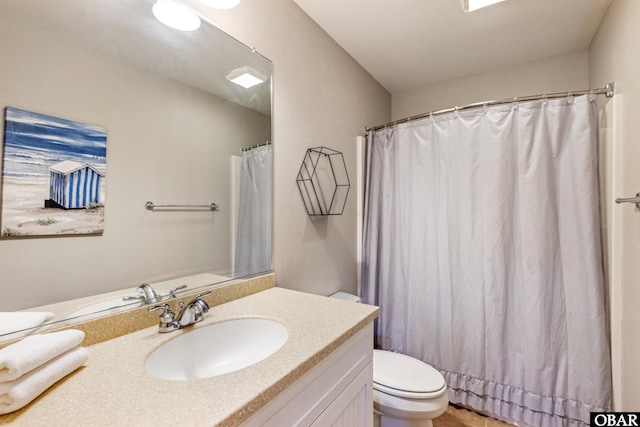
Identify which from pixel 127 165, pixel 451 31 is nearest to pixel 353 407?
pixel 127 165

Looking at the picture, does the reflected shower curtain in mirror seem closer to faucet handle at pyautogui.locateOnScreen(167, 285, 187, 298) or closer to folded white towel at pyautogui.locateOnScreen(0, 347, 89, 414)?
faucet handle at pyautogui.locateOnScreen(167, 285, 187, 298)

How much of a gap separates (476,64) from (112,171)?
2.45 meters

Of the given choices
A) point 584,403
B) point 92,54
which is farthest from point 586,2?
point 92,54

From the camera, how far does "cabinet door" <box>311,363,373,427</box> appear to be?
2.76ft

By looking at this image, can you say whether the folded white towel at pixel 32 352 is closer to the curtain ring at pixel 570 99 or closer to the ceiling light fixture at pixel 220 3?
the ceiling light fixture at pixel 220 3

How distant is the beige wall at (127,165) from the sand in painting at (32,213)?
2 centimetres

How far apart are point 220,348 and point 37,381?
19.3 inches

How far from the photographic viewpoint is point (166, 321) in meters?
0.90

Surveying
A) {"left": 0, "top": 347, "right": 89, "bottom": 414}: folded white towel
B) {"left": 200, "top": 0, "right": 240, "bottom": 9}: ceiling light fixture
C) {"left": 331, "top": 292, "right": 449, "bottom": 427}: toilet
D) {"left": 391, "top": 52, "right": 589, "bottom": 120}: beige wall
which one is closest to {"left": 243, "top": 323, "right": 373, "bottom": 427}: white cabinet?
{"left": 331, "top": 292, "right": 449, "bottom": 427}: toilet

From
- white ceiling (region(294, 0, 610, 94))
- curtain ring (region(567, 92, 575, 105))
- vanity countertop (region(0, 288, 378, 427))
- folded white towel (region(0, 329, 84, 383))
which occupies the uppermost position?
white ceiling (region(294, 0, 610, 94))

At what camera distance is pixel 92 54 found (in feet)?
2.81

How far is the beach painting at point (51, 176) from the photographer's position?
0.71 metres

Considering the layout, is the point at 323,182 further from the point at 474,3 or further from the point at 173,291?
the point at 474,3

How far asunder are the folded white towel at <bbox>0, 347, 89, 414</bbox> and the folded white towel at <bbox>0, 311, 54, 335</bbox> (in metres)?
0.16
